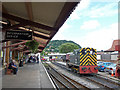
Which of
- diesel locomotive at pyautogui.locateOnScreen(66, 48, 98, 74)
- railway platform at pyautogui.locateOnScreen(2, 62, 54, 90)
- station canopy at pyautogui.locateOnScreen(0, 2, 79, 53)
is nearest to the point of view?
station canopy at pyautogui.locateOnScreen(0, 2, 79, 53)

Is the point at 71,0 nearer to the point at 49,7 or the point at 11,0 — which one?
the point at 49,7

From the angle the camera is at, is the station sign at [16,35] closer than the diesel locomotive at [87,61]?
Yes

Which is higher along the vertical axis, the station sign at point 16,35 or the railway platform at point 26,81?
the station sign at point 16,35

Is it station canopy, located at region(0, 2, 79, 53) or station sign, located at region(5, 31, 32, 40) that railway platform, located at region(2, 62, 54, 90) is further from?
station canopy, located at region(0, 2, 79, 53)

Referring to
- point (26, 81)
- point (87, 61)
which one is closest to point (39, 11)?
point (26, 81)

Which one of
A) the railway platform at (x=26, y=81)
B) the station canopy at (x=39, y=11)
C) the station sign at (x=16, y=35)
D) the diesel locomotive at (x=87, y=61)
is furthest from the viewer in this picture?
the diesel locomotive at (x=87, y=61)

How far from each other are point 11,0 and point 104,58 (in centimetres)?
3087

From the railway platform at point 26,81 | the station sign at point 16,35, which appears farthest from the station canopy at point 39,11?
the railway platform at point 26,81

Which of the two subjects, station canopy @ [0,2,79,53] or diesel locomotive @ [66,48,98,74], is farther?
diesel locomotive @ [66,48,98,74]

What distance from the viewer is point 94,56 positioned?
44.8 feet

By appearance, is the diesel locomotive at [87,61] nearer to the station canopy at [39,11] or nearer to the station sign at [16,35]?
the station canopy at [39,11]

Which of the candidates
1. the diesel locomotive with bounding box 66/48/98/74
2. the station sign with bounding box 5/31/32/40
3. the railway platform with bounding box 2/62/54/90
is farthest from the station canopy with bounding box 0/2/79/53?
the diesel locomotive with bounding box 66/48/98/74

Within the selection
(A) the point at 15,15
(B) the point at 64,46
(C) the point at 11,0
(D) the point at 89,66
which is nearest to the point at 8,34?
(A) the point at 15,15

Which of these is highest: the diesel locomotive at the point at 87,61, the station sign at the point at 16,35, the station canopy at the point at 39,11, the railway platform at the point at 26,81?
the station canopy at the point at 39,11
